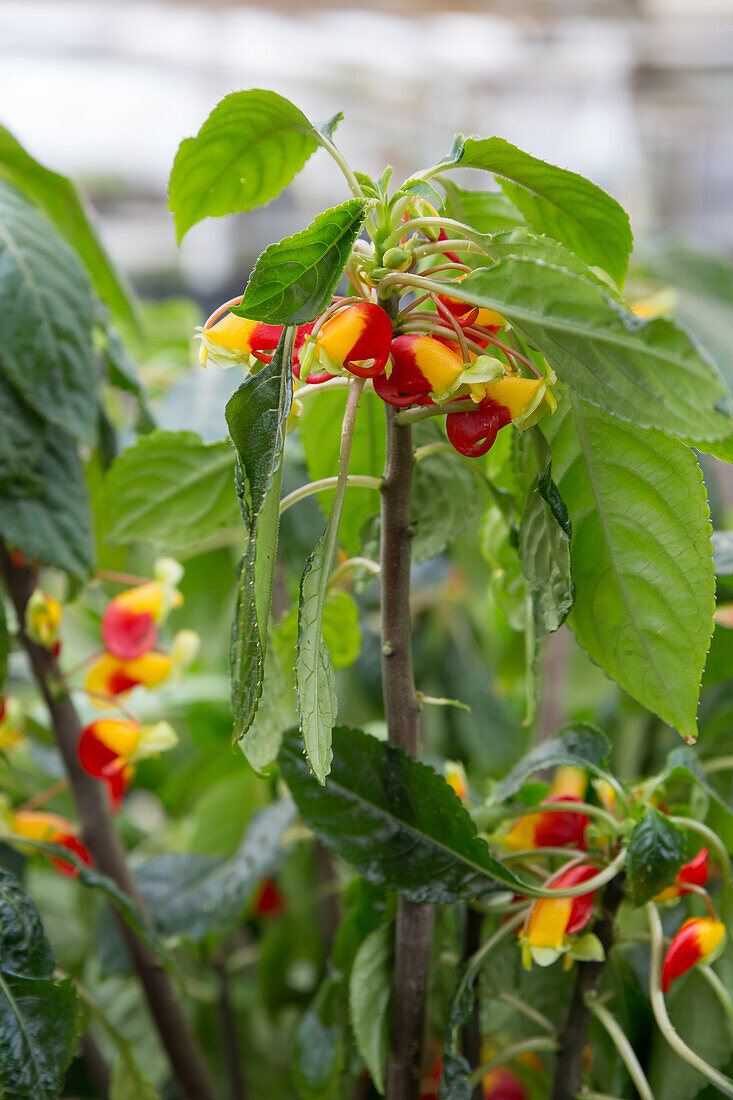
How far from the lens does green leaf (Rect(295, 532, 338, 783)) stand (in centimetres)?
24

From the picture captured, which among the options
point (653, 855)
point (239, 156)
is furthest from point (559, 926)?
point (239, 156)

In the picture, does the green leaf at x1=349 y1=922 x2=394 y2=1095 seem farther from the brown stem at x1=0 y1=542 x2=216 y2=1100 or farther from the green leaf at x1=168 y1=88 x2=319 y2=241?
the green leaf at x1=168 y1=88 x2=319 y2=241

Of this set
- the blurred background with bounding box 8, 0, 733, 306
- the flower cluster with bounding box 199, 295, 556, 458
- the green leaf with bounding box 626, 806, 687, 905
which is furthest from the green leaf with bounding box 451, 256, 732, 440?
the blurred background with bounding box 8, 0, 733, 306

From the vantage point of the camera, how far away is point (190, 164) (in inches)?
11.3

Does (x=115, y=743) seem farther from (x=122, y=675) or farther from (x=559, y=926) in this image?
(x=559, y=926)

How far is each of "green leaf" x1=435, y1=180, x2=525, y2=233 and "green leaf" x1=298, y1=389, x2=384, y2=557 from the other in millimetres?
69

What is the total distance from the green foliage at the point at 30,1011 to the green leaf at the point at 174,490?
0.14 meters

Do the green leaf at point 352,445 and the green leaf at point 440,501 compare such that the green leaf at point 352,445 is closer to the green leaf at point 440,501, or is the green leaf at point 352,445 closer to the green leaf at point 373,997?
the green leaf at point 440,501

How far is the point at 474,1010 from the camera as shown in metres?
0.35

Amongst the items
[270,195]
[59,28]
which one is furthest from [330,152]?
[59,28]

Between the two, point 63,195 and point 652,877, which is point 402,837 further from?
point 63,195

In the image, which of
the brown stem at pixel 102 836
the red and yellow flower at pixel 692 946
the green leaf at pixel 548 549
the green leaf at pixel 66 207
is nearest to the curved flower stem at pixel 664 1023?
the red and yellow flower at pixel 692 946

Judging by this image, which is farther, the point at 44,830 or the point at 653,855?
the point at 44,830

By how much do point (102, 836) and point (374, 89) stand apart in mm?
1923
